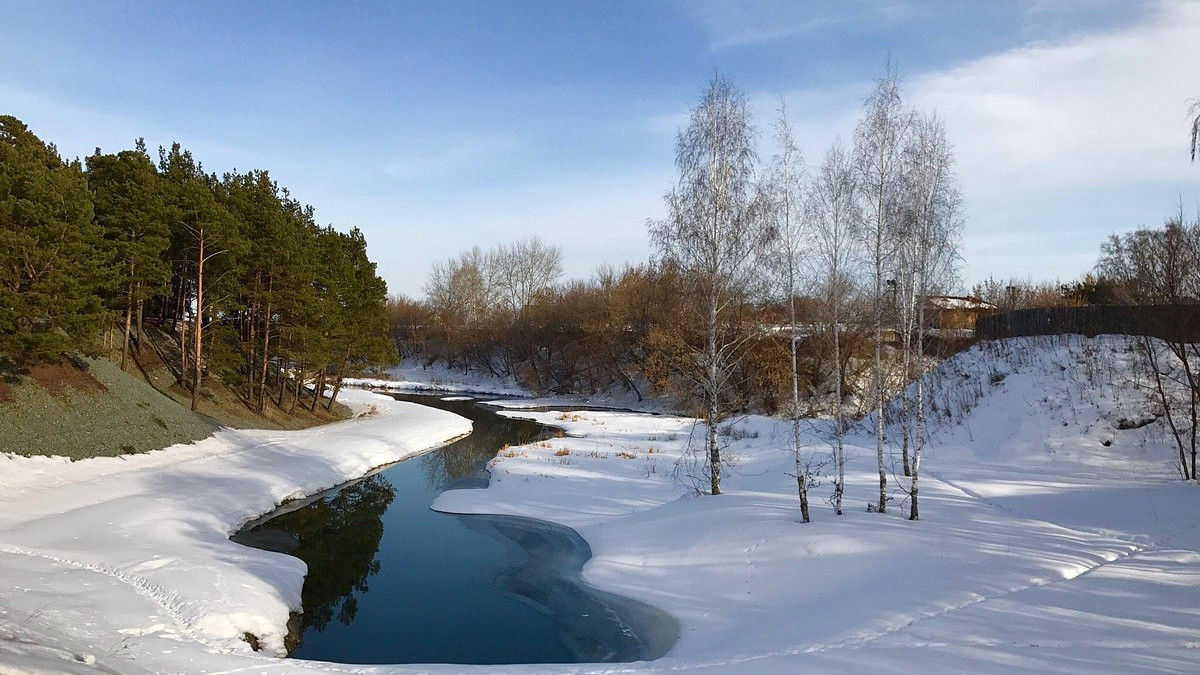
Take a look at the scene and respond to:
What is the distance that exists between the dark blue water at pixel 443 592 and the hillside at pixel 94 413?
6.18 metres

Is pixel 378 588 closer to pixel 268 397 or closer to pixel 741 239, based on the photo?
pixel 741 239

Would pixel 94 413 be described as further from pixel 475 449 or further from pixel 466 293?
pixel 466 293

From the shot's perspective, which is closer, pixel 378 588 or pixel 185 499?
pixel 378 588

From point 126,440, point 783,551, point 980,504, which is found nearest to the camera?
point 783,551

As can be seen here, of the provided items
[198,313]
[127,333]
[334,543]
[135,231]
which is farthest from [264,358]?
[334,543]

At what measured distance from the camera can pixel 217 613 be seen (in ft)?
32.2

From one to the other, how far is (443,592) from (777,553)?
599cm

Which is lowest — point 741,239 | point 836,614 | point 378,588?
point 378,588

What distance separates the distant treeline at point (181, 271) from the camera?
1958 cm

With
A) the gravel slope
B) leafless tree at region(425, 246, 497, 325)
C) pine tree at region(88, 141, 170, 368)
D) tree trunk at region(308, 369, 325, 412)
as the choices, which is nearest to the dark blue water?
the gravel slope

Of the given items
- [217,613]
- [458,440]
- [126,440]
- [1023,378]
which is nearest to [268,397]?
[458,440]

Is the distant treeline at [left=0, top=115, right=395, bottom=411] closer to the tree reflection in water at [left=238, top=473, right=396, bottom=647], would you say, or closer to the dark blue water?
the tree reflection in water at [left=238, top=473, right=396, bottom=647]

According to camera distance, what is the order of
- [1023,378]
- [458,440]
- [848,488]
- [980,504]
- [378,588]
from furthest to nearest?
[458,440]
[1023,378]
[848,488]
[980,504]
[378,588]

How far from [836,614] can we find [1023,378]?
61.7 ft
